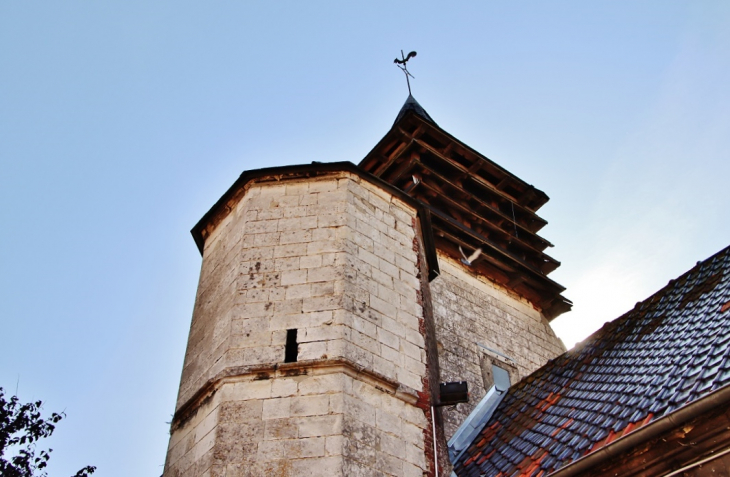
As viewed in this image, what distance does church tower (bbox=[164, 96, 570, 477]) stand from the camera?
5707 mm

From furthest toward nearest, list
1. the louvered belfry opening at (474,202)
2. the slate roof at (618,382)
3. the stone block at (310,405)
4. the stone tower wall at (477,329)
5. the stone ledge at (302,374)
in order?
the louvered belfry opening at (474,202) → the stone tower wall at (477,329) → the stone ledge at (302,374) → the stone block at (310,405) → the slate roof at (618,382)

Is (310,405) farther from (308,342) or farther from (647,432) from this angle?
(647,432)

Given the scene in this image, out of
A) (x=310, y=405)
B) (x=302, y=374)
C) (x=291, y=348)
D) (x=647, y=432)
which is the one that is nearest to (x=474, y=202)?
(x=291, y=348)

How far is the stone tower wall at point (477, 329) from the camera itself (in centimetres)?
966

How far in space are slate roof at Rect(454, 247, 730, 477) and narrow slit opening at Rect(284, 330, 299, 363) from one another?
86.7 inches

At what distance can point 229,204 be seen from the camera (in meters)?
8.13

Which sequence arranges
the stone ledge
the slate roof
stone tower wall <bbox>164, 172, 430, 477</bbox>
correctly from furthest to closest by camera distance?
the stone ledge, stone tower wall <bbox>164, 172, 430, 477</bbox>, the slate roof

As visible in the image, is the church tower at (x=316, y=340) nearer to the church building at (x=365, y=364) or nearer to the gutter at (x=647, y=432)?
the church building at (x=365, y=364)

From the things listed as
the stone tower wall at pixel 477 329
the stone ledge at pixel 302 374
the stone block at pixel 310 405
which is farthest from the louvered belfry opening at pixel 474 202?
the stone block at pixel 310 405

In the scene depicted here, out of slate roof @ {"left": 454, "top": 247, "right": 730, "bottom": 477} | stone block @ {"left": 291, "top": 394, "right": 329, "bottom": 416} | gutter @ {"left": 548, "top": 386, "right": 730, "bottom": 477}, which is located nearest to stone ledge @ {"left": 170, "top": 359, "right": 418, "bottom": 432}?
stone block @ {"left": 291, "top": 394, "right": 329, "bottom": 416}

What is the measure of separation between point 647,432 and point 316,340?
2823mm

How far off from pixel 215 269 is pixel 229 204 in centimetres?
87

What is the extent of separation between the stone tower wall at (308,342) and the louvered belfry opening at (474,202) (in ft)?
14.0

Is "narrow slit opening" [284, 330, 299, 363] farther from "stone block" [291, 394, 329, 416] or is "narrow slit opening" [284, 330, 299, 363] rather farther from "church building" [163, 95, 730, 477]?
"stone block" [291, 394, 329, 416]
